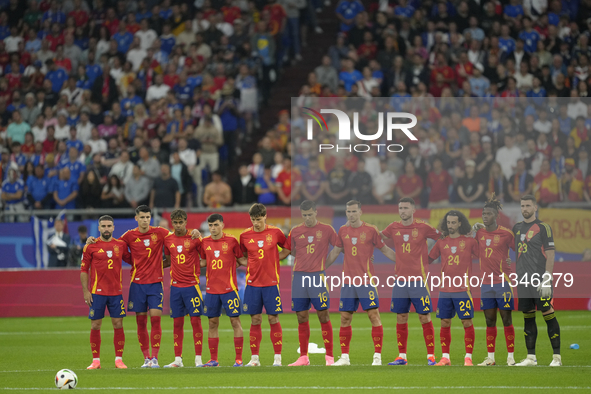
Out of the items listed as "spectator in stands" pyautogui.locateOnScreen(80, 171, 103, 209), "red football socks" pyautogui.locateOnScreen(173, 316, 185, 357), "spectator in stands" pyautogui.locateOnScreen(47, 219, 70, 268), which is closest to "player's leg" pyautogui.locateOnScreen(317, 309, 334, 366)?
"red football socks" pyautogui.locateOnScreen(173, 316, 185, 357)

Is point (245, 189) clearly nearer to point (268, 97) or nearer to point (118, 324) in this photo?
point (268, 97)

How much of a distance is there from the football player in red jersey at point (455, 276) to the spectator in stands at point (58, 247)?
36.3ft

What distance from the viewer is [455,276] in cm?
1236

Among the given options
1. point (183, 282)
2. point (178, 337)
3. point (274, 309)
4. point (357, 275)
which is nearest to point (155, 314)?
point (178, 337)

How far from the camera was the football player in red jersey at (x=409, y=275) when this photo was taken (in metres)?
12.4

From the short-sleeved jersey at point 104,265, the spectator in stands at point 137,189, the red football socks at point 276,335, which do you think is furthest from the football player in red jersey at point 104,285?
the spectator in stands at point 137,189

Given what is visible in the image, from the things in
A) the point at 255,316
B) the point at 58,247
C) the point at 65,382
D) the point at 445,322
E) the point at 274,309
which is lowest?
the point at 65,382

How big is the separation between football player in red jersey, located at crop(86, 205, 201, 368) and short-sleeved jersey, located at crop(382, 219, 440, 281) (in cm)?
305

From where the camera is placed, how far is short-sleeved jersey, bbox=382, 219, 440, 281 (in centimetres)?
1258

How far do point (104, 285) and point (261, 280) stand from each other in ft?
7.73

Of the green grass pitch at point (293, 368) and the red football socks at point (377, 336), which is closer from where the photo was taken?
the green grass pitch at point (293, 368)

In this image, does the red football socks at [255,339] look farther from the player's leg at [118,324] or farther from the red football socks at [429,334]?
the red football socks at [429,334]

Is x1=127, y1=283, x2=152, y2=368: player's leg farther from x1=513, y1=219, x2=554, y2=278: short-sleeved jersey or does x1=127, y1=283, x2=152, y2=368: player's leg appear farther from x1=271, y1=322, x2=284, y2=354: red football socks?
x1=513, y1=219, x2=554, y2=278: short-sleeved jersey

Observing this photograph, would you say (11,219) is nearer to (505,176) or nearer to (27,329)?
(27,329)
